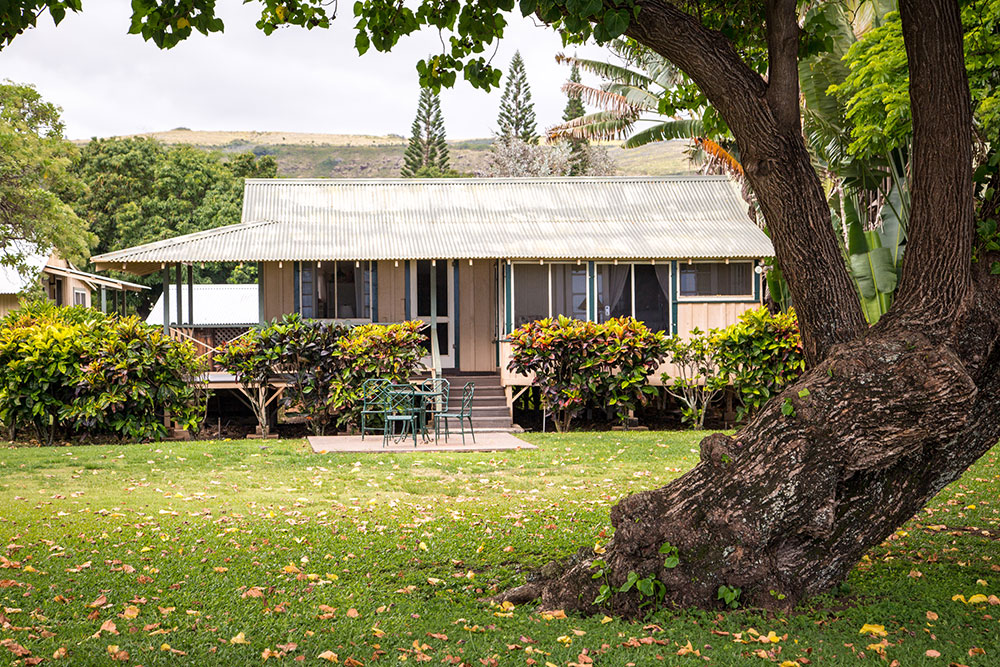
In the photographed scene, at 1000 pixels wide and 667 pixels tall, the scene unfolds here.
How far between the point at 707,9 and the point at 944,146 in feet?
8.14

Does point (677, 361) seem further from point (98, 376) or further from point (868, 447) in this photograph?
point (868, 447)

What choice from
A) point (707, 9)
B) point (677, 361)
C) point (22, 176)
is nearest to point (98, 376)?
point (677, 361)

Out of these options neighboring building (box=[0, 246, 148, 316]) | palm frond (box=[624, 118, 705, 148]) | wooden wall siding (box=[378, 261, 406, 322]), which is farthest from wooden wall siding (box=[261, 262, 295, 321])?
palm frond (box=[624, 118, 705, 148])

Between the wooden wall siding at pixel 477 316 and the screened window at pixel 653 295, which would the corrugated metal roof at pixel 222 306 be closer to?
the wooden wall siding at pixel 477 316

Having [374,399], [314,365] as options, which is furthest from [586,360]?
[314,365]

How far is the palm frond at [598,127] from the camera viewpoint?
969 inches

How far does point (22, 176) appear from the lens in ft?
82.8

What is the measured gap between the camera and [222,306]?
25.1m

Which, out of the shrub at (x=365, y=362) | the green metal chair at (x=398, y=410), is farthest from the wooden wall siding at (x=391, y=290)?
the green metal chair at (x=398, y=410)

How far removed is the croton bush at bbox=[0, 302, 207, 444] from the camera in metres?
13.0

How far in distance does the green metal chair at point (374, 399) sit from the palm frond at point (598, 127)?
13.1 m

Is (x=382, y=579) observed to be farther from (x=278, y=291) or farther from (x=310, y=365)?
(x=278, y=291)

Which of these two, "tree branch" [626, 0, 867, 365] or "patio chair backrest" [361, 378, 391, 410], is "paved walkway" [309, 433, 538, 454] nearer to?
"patio chair backrest" [361, 378, 391, 410]

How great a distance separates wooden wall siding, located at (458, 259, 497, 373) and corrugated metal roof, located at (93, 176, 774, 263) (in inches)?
36.7
